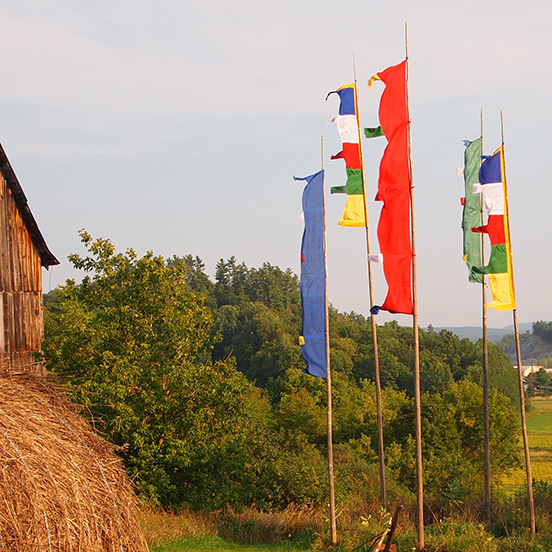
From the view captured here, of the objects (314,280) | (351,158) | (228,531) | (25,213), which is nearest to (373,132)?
(351,158)

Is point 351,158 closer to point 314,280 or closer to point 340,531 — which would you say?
point 314,280

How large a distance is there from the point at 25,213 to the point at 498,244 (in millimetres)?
13164

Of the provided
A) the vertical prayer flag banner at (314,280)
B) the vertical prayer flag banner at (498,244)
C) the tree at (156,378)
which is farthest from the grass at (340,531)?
the vertical prayer flag banner at (498,244)

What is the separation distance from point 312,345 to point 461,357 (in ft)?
287

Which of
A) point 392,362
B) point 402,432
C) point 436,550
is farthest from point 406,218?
point 392,362

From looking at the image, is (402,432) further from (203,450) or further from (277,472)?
(203,450)

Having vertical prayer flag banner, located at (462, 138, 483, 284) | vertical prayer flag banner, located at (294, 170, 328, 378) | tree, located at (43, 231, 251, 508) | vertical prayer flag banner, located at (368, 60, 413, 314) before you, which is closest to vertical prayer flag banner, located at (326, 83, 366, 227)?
vertical prayer flag banner, located at (294, 170, 328, 378)

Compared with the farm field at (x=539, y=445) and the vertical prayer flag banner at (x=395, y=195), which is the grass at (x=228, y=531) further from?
the farm field at (x=539, y=445)

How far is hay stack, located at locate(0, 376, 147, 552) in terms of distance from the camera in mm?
10953

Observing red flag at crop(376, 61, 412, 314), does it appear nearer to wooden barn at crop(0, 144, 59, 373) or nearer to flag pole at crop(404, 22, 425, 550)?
flag pole at crop(404, 22, 425, 550)

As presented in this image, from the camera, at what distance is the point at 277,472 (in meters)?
25.5

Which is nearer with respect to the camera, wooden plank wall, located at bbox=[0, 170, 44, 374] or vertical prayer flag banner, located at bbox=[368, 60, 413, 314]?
vertical prayer flag banner, located at bbox=[368, 60, 413, 314]

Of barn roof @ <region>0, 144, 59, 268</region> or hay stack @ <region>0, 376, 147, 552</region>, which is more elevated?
barn roof @ <region>0, 144, 59, 268</region>

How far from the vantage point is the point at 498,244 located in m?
18.9
